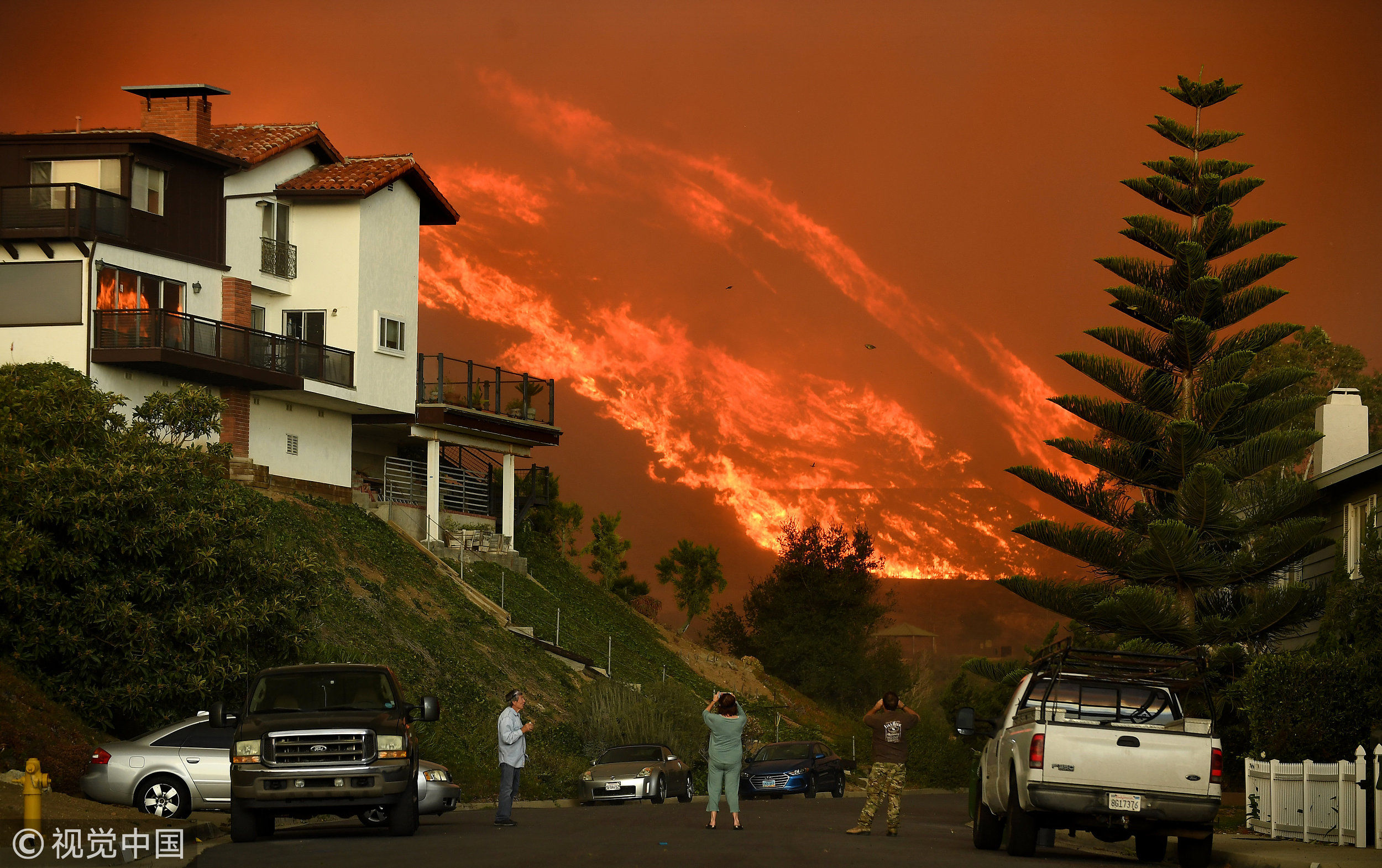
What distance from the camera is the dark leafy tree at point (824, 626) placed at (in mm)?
73250

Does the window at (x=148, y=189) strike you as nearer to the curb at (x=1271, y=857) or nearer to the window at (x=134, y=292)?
the window at (x=134, y=292)

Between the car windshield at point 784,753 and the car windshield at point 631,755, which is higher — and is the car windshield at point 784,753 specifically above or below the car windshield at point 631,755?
below

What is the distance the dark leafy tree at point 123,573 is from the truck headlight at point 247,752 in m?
6.83

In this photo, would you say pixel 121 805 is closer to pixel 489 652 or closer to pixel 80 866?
pixel 80 866

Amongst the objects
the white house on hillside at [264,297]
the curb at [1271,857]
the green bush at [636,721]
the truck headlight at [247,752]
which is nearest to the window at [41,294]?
the white house on hillside at [264,297]

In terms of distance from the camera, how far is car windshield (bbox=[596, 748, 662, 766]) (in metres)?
30.3

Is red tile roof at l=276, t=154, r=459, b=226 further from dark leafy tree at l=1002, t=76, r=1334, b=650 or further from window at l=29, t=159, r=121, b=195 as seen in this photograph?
dark leafy tree at l=1002, t=76, r=1334, b=650

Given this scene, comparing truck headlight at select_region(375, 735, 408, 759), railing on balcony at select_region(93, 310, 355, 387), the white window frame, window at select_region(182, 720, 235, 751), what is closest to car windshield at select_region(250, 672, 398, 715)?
truck headlight at select_region(375, 735, 408, 759)

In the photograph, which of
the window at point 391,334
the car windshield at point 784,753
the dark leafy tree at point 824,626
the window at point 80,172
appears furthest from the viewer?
the dark leafy tree at point 824,626

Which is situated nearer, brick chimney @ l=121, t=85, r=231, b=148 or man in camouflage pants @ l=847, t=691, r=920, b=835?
man in camouflage pants @ l=847, t=691, r=920, b=835

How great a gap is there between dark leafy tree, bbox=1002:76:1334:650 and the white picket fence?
11.7 m

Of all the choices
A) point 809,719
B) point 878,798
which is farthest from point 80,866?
point 809,719

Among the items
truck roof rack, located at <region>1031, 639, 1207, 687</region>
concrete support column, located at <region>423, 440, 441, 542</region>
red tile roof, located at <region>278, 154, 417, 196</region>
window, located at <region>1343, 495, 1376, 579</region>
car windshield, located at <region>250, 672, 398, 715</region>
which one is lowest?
car windshield, located at <region>250, 672, 398, 715</region>

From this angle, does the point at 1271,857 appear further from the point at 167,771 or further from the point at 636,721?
the point at 636,721
